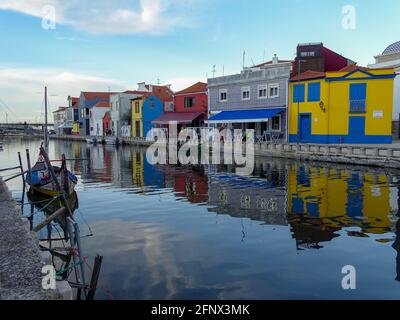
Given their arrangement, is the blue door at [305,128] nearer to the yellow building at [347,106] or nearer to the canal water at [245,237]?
the yellow building at [347,106]

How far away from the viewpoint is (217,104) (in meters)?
50.1

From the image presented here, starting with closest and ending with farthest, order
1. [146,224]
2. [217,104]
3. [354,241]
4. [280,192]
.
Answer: [354,241] → [146,224] → [280,192] → [217,104]

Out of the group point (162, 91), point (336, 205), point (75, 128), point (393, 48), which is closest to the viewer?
point (336, 205)

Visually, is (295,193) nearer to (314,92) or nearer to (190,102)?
(314,92)

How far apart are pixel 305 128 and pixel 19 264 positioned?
35646mm

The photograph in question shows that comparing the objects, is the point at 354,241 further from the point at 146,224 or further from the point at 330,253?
the point at 146,224

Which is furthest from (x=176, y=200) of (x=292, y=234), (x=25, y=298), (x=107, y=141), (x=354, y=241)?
(x=107, y=141)

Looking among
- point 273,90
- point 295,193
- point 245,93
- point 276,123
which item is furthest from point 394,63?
point 295,193

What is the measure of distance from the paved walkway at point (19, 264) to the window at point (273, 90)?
34.2 metres

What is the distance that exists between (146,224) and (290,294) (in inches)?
279

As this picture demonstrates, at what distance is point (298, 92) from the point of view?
40.6 meters

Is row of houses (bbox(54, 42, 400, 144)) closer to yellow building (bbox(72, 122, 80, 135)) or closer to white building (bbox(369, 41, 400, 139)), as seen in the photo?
white building (bbox(369, 41, 400, 139))

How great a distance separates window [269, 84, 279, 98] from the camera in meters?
42.5
